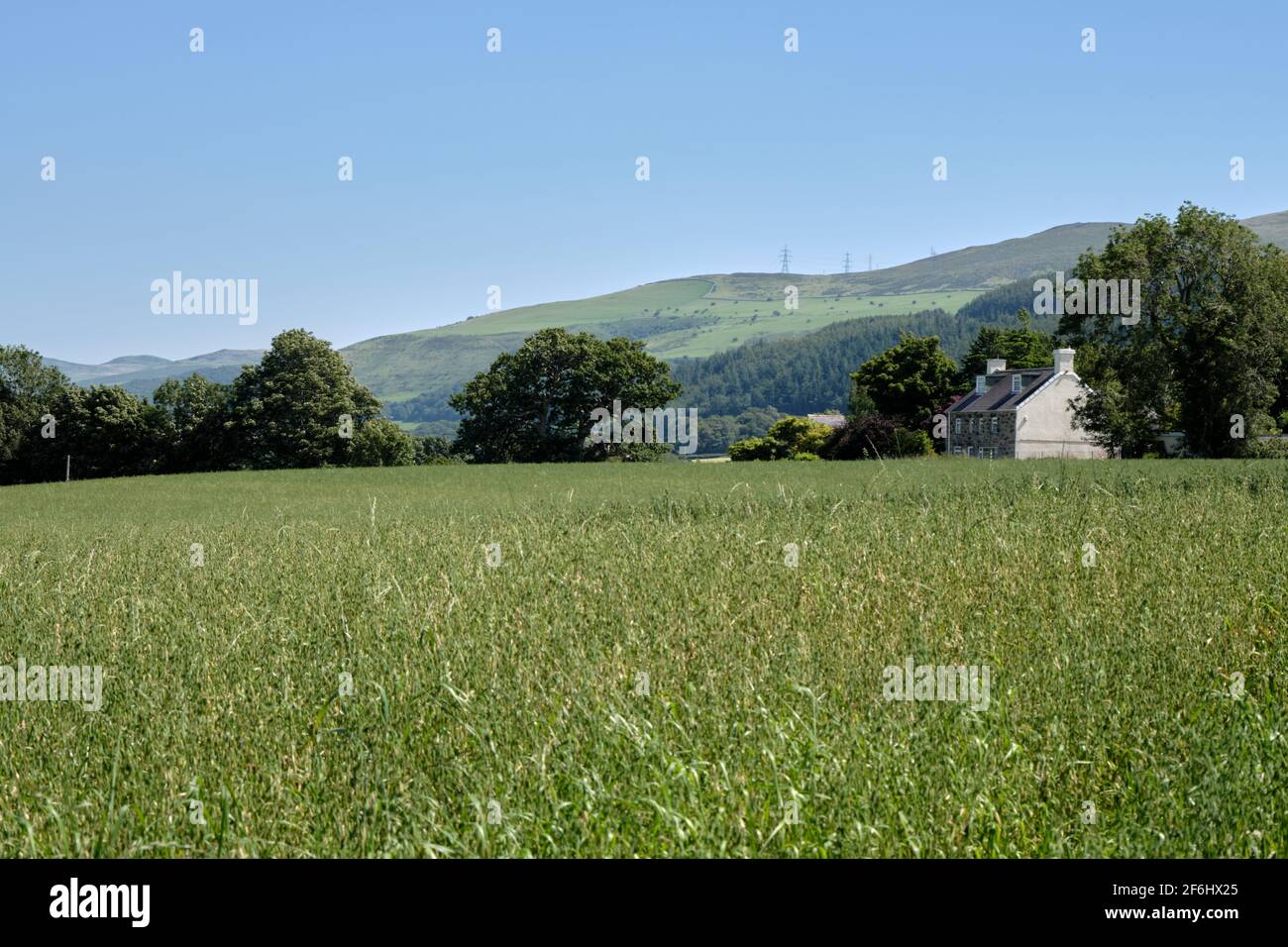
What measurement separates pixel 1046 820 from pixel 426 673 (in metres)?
3.82

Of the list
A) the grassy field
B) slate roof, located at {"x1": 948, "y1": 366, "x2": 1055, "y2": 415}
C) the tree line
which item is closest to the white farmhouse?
slate roof, located at {"x1": 948, "y1": 366, "x2": 1055, "y2": 415}

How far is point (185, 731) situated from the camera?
6.17 m

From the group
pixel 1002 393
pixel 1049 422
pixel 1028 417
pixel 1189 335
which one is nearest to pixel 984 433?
pixel 1002 393

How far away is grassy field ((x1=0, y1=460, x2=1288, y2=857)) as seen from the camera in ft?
16.8

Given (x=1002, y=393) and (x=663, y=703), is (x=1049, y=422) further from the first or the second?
(x=663, y=703)

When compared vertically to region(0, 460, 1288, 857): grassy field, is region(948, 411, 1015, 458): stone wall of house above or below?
above

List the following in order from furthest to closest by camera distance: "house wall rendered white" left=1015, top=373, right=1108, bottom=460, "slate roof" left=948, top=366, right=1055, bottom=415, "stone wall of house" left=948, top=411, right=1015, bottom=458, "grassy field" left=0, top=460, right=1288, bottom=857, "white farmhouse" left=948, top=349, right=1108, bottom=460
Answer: "slate roof" left=948, top=366, right=1055, bottom=415 → "stone wall of house" left=948, top=411, right=1015, bottom=458 → "white farmhouse" left=948, top=349, right=1108, bottom=460 → "house wall rendered white" left=1015, top=373, right=1108, bottom=460 → "grassy field" left=0, top=460, right=1288, bottom=857

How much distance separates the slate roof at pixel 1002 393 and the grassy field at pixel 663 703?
71635 mm

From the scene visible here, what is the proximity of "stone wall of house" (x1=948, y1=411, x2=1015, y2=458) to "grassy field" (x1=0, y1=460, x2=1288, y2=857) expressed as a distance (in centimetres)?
6993

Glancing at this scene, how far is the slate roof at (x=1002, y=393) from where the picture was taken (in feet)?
265

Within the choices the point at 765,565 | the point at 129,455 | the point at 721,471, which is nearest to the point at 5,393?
the point at 129,455

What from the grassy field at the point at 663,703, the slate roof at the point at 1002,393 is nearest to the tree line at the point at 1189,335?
the slate roof at the point at 1002,393

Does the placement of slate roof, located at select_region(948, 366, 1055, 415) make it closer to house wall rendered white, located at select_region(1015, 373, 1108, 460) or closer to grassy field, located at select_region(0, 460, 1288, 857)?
house wall rendered white, located at select_region(1015, 373, 1108, 460)
